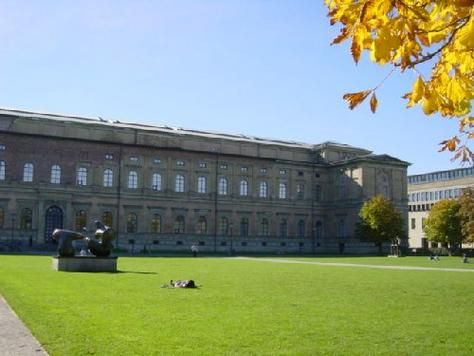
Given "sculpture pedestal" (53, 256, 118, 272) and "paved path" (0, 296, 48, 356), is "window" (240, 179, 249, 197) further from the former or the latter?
"paved path" (0, 296, 48, 356)

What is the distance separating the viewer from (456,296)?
18.5 meters

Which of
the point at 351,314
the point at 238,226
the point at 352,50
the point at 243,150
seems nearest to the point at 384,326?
the point at 351,314

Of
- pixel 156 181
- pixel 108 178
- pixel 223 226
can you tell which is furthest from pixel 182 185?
pixel 108 178

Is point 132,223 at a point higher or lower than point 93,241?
higher

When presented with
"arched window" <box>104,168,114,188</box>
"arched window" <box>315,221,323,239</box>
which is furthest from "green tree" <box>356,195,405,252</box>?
"arched window" <box>104,168,114,188</box>

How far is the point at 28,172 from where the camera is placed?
236 ft

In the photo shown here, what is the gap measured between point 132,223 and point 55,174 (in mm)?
11753

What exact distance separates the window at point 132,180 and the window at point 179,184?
19.2 feet

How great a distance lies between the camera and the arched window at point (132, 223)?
252ft

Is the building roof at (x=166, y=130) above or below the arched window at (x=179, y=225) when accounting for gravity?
above

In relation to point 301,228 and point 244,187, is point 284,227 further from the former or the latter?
point 244,187

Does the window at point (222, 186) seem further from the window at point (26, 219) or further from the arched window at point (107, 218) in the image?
the window at point (26, 219)

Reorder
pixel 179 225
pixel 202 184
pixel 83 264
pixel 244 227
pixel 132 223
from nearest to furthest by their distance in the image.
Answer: pixel 83 264, pixel 132 223, pixel 179 225, pixel 202 184, pixel 244 227

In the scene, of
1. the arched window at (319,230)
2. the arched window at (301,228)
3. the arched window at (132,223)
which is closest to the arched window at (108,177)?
the arched window at (132,223)
